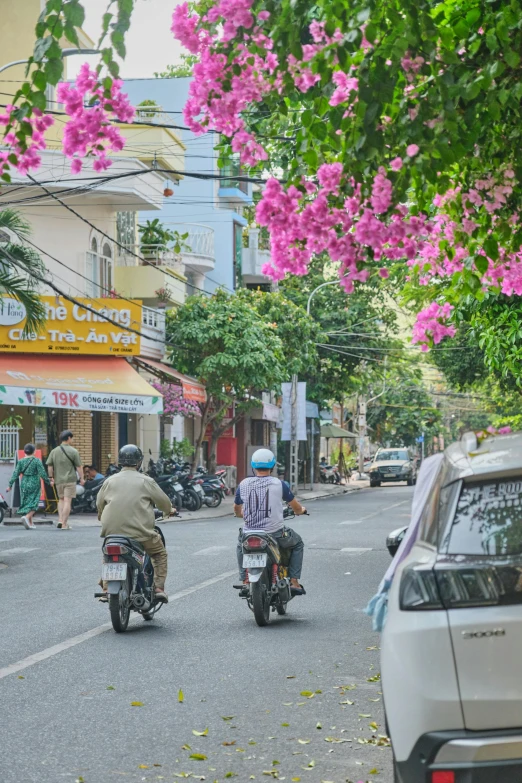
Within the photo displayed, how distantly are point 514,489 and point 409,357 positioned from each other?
194 feet

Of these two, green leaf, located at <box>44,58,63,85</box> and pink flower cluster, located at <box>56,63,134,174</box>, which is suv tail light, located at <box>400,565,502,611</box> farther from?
pink flower cluster, located at <box>56,63,134,174</box>

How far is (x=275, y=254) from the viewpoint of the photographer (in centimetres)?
750

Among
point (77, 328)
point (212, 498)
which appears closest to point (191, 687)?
point (77, 328)

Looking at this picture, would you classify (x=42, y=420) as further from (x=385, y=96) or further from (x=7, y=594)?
(x=385, y=96)

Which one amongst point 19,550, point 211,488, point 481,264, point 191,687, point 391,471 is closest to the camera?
point 481,264

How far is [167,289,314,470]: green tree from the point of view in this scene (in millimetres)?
36656

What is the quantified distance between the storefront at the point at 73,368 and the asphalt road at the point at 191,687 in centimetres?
1403

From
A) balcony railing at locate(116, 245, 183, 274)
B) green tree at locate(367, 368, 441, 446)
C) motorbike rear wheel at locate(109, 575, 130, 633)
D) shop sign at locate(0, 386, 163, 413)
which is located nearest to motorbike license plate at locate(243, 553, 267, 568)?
motorbike rear wheel at locate(109, 575, 130, 633)

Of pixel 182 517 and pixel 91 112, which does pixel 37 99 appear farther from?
pixel 182 517

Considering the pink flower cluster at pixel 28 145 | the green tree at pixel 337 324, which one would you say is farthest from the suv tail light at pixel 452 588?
the green tree at pixel 337 324

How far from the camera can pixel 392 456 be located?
63.8 m

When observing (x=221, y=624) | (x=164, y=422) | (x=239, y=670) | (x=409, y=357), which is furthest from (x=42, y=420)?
(x=409, y=357)

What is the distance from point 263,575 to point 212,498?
22058mm

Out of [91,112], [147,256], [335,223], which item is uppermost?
[147,256]
